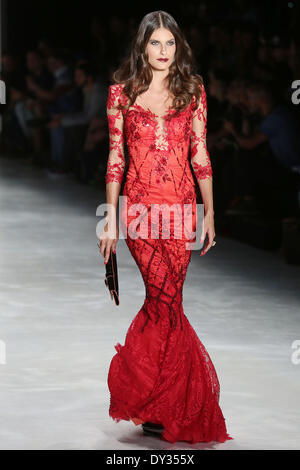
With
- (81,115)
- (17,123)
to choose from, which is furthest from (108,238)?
(17,123)

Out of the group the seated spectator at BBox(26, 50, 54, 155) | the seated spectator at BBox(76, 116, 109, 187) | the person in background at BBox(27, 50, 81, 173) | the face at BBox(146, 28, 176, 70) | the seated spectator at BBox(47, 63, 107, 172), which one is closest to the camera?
the face at BBox(146, 28, 176, 70)

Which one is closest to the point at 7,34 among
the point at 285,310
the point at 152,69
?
the point at 285,310

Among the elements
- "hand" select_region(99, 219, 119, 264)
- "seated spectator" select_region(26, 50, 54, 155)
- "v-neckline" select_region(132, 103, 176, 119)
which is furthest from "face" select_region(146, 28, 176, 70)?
"seated spectator" select_region(26, 50, 54, 155)

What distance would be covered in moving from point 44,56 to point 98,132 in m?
3.00

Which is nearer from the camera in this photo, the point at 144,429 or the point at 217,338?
the point at 144,429

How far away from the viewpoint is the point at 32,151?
523 inches

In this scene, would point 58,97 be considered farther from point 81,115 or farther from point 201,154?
point 201,154

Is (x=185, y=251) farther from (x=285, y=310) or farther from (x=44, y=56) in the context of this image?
(x=44, y=56)

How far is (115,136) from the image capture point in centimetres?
344

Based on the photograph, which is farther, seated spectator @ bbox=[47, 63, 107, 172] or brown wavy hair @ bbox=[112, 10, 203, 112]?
seated spectator @ bbox=[47, 63, 107, 172]

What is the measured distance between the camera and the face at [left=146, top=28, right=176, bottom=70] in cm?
337

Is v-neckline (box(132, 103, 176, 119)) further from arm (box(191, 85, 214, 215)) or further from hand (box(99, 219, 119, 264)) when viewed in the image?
hand (box(99, 219, 119, 264))
